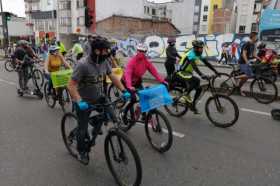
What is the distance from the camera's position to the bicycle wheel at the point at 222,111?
4.83 m

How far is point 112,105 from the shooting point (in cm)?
308

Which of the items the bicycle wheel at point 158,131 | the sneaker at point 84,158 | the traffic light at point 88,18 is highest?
the traffic light at point 88,18

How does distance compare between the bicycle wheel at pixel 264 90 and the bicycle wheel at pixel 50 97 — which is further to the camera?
the bicycle wheel at pixel 264 90

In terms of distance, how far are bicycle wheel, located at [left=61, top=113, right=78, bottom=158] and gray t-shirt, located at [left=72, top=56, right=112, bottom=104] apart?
1.79 feet

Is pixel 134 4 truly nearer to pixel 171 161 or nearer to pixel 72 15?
pixel 72 15

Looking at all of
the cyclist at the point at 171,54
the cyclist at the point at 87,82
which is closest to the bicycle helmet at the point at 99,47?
the cyclist at the point at 87,82

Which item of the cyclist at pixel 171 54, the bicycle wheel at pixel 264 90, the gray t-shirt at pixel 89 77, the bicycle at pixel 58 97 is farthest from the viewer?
the cyclist at pixel 171 54

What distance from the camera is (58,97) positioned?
6387mm

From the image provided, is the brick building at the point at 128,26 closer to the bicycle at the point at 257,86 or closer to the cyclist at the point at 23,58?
the cyclist at the point at 23,58

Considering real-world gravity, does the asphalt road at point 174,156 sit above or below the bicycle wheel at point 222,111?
below

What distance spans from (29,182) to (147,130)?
6.45 feet

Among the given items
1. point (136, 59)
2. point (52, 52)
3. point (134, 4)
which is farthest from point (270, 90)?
point (134, 4)

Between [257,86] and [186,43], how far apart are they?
1318 centimetres

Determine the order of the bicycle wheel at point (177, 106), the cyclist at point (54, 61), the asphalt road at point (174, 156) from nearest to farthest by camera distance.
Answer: the asphalt road at point (174, 156)
the bicycle wheel at point (177, 106)
the cyclist at point (54, 61)
